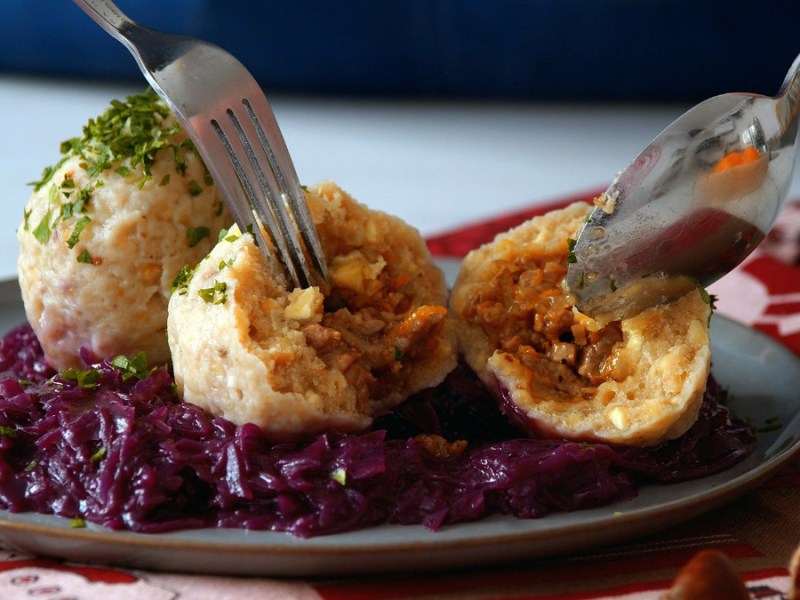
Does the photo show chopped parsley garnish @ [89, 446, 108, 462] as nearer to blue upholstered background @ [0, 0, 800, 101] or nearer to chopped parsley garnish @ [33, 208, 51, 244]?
chopped parsley garnish @ [33, 208, 51, 244]

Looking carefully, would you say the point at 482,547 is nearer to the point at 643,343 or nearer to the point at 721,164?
the point at 643,343

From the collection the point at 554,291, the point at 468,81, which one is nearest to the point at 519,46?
the point at 468,81

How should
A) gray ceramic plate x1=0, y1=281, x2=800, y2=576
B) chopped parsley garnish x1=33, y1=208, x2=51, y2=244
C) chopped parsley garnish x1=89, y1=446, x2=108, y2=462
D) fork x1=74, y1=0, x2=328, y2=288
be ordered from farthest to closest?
chopped parsley garnish x1=33, y1=208, x2=51, y2=244 < fork x1=74, y1=0, x2=328, y2=288 < chopped parsley garnish x1=89, y1=446, x2=108, y2=462 < gray ceramic plate x1=0, y1=281, x2=800, y2=576

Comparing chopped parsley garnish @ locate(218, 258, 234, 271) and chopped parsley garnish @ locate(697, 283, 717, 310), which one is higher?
chopped parsley garnish @ locate(218, 258, 234, 271)

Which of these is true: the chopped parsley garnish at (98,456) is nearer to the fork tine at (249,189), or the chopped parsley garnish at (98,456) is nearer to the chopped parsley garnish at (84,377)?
the chopped parsley garnish at (84,377)

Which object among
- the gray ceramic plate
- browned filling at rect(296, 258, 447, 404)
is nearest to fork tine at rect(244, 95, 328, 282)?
browned filling at rect(296, 258, 447, 404)

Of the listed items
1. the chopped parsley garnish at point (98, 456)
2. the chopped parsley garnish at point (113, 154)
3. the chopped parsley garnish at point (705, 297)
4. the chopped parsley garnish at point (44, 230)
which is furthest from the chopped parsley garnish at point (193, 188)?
the chopped parsley garnish at point (705, 297)
